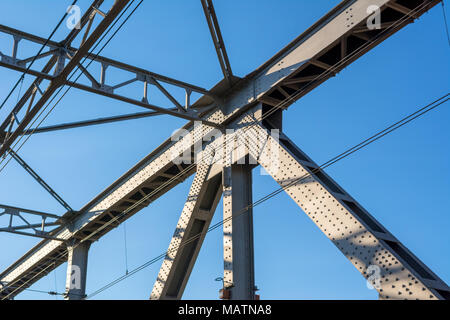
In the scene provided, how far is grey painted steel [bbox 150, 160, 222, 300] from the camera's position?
12.8 m

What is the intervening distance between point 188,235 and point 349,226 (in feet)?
16.7

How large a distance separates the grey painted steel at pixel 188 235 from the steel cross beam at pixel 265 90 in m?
1.21

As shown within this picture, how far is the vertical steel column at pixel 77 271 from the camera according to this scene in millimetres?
18562

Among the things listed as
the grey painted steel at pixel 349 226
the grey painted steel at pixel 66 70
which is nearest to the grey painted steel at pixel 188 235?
the grey painted steel at pixel 349 226

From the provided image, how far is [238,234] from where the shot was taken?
37.2ft

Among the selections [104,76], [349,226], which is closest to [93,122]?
[104,76]

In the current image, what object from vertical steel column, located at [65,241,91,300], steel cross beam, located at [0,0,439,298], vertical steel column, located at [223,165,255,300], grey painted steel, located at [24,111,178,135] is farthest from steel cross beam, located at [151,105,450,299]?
vertical steel column, located at [65,241,91,300]

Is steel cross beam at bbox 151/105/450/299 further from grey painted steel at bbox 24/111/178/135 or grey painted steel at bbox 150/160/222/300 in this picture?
grey painted steel at bbox 24/111/178/135

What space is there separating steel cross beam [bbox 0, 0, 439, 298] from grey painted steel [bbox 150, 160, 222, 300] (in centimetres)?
121

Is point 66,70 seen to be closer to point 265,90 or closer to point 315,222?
point 265,90

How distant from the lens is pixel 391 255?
7.86 m

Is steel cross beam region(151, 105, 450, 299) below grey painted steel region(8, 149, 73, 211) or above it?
below

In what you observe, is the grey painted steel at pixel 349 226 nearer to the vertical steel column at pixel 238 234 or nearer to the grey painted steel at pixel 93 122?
the vertical steel column at pixel 238 234
